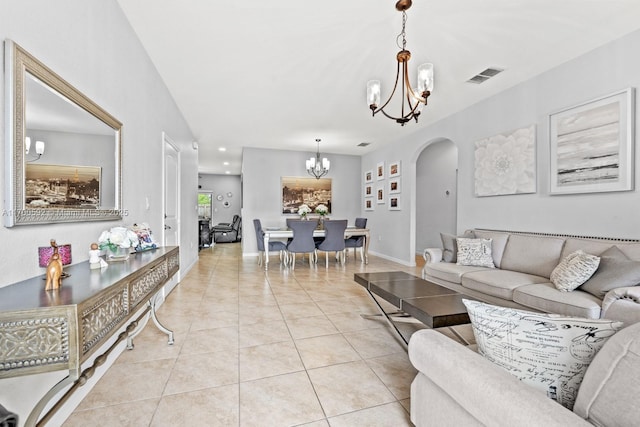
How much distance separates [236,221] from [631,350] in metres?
11.1

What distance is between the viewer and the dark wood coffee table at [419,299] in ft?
6.22

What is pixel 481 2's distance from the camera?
2209mm

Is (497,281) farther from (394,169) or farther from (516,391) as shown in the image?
(394,169)

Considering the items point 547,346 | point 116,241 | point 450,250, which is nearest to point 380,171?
point 450,250

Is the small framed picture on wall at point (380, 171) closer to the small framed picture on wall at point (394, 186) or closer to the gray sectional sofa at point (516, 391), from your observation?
the small framed picture on wall at point (394, 186)

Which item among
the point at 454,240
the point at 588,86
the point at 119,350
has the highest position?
the point at 588,86

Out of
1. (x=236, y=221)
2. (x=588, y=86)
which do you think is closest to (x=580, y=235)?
(x=588, y=86)

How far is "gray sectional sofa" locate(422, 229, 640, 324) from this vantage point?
6.71ft

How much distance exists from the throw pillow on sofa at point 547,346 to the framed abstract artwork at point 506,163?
10.2ft

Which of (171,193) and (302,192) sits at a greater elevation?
(302,192)

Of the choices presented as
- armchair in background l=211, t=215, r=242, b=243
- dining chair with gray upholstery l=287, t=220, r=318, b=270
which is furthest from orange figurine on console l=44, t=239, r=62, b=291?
armchair in background l=211, t=215, r=242, b=243

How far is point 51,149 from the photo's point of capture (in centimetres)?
141

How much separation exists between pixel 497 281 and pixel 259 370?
2.30 meters

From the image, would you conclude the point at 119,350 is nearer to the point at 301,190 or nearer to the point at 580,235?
the point at 580,235
